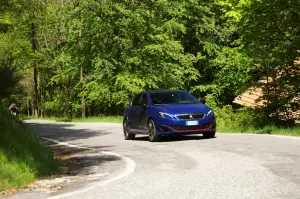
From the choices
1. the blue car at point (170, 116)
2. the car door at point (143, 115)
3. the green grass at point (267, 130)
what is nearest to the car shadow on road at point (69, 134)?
the blue car at point (170, 116)

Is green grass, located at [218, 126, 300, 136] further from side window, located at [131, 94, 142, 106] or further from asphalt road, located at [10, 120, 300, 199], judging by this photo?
side window, located at [131, 94, 142, 106]

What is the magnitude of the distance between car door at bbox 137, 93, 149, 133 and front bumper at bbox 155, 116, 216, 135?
968mm

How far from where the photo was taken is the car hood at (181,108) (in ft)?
49.8

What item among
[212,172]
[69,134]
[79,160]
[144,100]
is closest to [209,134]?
[144,100]

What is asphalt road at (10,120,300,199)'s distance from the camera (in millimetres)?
6801

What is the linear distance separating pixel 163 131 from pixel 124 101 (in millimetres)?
22038

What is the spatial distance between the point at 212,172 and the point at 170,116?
259 inches

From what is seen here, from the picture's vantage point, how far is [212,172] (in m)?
8.60

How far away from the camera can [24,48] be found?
48.6 meters

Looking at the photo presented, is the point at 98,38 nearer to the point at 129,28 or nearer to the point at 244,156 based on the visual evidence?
the point at 129,28

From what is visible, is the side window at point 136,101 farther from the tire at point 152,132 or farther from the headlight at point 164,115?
the headlight at point 164,115

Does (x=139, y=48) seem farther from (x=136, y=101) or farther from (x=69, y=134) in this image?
(x=136, y=101)

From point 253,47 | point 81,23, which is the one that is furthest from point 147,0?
point 253,47

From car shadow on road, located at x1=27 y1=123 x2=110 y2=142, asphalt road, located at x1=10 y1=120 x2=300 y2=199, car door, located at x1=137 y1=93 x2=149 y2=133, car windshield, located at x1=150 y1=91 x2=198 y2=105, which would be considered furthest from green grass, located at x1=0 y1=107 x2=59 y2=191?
car shadow on road, located at x1=27 y1=123 x2=110 y2=142
